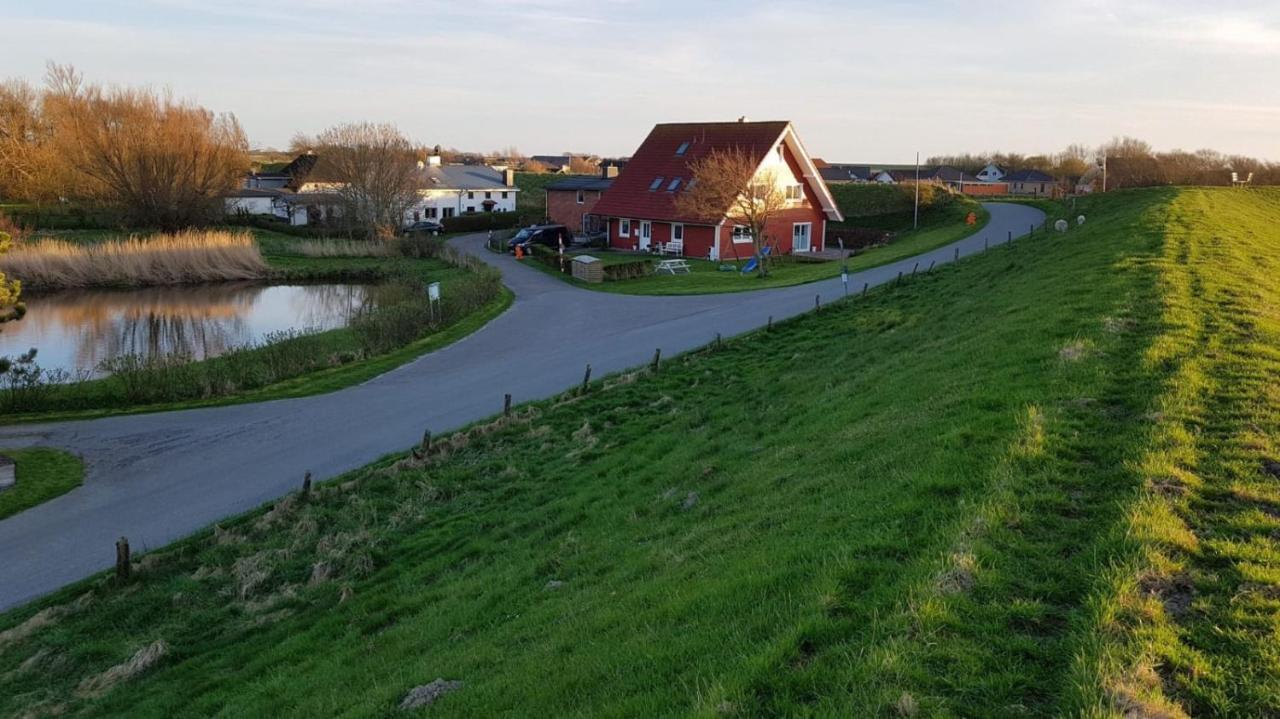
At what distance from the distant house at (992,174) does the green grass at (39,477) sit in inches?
4443

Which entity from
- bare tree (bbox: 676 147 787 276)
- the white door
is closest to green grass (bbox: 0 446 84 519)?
bare tree (bbox: 676 147 787 276)

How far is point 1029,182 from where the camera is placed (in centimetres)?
10394

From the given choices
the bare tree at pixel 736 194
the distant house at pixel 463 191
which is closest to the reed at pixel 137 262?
the bare tree at pixel 736 194

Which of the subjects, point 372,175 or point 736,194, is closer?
point 736,194

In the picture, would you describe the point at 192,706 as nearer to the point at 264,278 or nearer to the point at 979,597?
the point at 979,597

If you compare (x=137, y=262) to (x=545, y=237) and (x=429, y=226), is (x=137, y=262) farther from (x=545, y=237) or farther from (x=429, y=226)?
(x=429, y=226)

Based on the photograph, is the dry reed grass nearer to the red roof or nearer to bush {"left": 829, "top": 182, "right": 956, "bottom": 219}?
the red roof

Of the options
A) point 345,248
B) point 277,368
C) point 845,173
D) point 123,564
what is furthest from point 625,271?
point 845,173

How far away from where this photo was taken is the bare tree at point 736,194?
3928 centimetres

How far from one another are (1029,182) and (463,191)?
2731 inches

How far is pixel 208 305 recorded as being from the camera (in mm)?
39688

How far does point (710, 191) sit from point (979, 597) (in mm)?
37294

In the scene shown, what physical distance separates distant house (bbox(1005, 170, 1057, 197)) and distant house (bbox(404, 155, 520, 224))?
61.8 meters

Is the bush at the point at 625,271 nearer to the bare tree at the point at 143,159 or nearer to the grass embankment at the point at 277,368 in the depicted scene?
the grass embankment at the point at 277,368
